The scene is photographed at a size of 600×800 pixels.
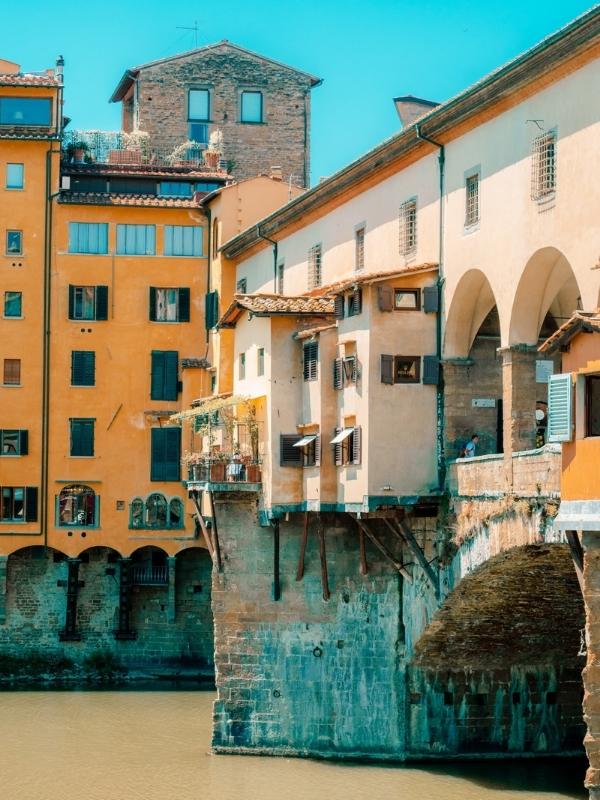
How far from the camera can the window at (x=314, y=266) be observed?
48.6m

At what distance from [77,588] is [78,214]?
38.3ft

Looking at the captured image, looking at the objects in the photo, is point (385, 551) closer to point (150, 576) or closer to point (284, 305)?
point (284, 305)

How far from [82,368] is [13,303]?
296cm

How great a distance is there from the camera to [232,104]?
7019cm

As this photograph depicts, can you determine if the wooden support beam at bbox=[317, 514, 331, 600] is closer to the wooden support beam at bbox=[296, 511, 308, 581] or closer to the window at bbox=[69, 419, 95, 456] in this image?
the wooden support beam at bbox=[296, 511, 308, 581]

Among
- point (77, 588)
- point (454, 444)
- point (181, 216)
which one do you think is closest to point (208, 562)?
point (77, 588)

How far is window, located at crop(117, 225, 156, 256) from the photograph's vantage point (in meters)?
60.6

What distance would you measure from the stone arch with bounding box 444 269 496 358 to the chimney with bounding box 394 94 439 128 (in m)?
12.3

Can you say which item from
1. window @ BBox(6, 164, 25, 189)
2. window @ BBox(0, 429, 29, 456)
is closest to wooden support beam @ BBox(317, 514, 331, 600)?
window @ BBox(0, 429, 29, 456)

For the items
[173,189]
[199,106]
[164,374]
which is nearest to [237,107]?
[199,106]

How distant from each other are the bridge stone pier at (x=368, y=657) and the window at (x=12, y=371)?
1652 cm

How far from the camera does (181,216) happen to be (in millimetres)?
60531

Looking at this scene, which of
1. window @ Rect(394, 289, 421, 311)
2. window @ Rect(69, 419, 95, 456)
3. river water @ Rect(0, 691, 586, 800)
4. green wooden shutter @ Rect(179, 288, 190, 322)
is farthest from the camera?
green wooden shutter @ Rect(179, 288, 190, 322)

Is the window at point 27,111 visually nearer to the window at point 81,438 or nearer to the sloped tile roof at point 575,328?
the window at point 81,438
